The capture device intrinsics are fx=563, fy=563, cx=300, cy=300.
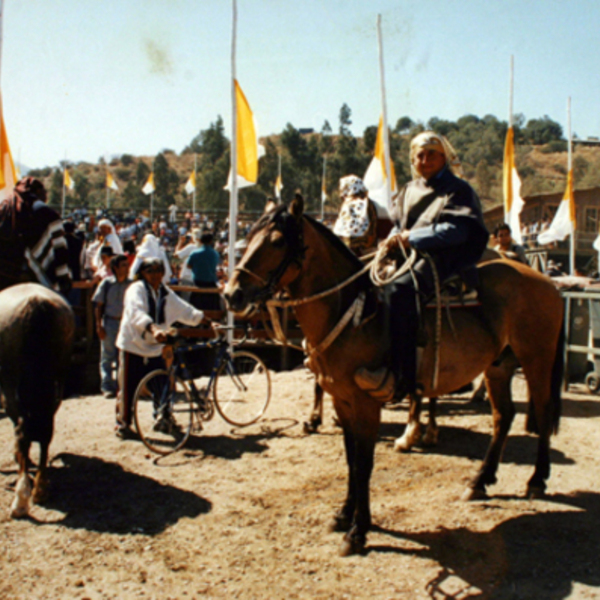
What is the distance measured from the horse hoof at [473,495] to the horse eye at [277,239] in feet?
9.45

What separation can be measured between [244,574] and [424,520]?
5.23ft

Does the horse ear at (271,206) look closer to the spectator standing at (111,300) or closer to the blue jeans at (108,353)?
the spectator standing at (111,300)

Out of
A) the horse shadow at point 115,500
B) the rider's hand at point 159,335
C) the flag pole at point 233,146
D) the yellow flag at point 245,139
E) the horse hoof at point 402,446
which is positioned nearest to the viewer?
the horse shadow at point 115,500

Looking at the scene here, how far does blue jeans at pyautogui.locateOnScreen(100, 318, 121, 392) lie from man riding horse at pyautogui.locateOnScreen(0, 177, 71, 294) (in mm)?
2234

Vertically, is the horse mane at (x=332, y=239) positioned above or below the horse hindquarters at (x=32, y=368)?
Result: above

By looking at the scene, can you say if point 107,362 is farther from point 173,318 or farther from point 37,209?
point 37,209

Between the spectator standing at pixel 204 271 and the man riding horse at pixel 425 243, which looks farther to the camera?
the spectator standing at pixel 204 271

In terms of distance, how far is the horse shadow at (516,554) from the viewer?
3.63 meters

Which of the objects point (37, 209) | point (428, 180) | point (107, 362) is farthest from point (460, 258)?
point (107, 362)

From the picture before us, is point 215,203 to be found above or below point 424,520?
above

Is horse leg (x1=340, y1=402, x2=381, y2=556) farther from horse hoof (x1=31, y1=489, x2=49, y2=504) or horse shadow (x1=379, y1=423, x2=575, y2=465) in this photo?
horse hoof (x1=31, y1=489, x2=49, y2=504)

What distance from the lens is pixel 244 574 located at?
3.85m

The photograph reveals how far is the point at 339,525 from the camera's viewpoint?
175 inches

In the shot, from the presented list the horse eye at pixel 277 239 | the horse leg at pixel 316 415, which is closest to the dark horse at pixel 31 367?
the horse eye at pixel 277 239
